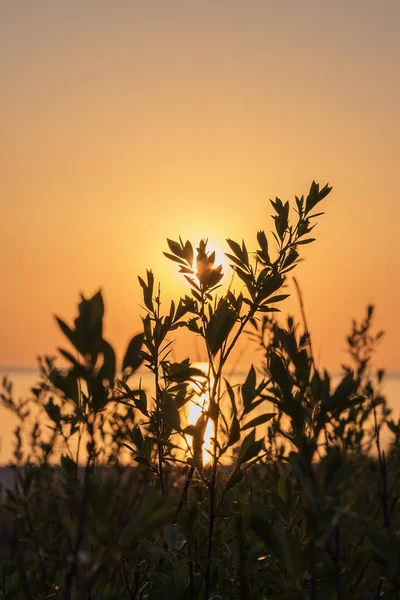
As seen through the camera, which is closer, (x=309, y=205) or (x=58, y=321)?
(x=58, y=321)

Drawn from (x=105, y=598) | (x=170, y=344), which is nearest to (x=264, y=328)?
(x=170, y=344)

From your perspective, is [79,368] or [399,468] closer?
[79,368]

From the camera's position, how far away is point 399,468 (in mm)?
3895

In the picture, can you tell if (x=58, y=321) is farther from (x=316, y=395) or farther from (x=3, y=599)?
(x=3, y=599)

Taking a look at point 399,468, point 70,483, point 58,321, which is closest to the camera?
point 58,321

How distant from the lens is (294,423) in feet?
5.34

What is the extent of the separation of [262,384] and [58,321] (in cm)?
84

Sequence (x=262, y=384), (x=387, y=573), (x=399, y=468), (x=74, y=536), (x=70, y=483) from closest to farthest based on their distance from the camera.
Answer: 1. (x=70, y=483)
2. (x=74, y=536)
3. (x=387, y=573)
4. (x=262, y=384)
5. (x=399, y=468)

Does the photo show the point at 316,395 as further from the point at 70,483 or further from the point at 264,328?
the point at 264,328

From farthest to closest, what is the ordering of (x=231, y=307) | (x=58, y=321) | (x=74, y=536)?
1. (x=231, y=307)
2. (x=74, y=536)
3. (x=58, y=321)

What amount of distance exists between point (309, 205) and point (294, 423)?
1.25 meters

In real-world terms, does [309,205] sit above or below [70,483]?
above

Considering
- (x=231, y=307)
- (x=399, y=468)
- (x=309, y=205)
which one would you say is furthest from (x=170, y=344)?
(x=399, y=468)

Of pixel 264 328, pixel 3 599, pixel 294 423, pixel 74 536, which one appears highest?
pixel 264 328
